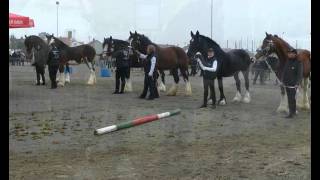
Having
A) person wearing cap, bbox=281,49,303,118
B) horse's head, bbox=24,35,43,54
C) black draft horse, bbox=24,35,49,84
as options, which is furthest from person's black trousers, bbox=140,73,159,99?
horse's head, bbox=24,35,43,54

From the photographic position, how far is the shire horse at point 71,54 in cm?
1980

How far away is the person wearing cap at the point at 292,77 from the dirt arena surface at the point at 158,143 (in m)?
0.38

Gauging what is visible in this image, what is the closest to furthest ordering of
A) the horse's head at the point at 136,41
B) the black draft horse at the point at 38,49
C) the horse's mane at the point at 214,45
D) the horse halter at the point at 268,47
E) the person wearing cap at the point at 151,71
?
the horse halter at the point at 268,47 < the horse's mane at the point at 214,45 < the person wearing cap at the point at 151,71 < the horse's head at the point at 136,41 < the black draft horse at the point at 38,49

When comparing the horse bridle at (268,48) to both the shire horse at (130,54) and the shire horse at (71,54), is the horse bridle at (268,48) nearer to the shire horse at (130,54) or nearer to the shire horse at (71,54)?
the shire horse at (130,54)

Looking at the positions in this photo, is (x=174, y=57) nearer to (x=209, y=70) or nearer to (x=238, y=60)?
(x=238, y=60)

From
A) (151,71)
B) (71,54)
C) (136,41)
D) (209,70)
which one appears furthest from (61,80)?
(209,70)

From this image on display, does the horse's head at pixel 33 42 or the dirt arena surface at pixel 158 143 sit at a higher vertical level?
the horse's head at pixel 33 42

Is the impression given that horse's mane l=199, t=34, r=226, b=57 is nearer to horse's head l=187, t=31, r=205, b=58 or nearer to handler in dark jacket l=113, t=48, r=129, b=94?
horse's head l=187, t=31, r=205, b=58

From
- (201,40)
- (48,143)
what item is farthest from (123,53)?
(48,143)

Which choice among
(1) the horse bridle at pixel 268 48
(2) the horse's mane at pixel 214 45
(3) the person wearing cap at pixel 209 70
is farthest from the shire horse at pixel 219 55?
(1) the horse bridle at pixel 268 48

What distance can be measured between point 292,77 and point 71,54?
37.6 feet

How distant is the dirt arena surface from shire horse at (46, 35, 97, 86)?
21.4 feet

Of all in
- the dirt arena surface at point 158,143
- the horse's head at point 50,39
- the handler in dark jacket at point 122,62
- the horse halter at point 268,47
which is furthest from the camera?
Answer: the horse's head at point 50,39

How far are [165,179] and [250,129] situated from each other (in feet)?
14.3
